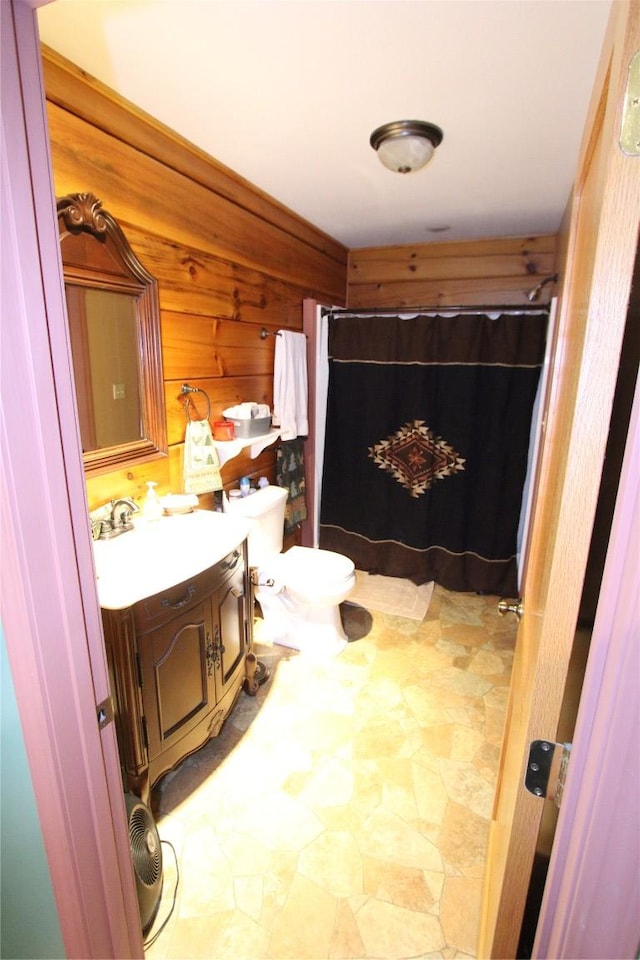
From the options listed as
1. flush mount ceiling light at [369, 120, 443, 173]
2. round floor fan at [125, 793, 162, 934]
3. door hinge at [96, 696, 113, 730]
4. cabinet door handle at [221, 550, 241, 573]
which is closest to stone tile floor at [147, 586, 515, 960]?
round floor fan at [125, 793, 162, 934]

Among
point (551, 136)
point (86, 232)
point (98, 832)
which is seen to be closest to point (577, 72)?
point (551, 136)

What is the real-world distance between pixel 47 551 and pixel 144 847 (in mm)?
1090

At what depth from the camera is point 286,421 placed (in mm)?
2756

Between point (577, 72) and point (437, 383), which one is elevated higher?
point (577, 72)

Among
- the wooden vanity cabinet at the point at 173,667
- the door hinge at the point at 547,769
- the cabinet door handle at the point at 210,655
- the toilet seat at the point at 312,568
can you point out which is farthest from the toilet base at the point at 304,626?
the door hinge at the point at 547,769

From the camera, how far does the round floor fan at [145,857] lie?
125cm

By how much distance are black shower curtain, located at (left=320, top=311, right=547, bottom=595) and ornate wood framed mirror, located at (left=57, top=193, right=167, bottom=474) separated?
1595 mm

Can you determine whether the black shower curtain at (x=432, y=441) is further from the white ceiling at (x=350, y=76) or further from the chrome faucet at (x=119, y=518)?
the chrome faucet at (x=119, y=518)

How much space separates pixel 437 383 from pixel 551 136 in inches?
54.8

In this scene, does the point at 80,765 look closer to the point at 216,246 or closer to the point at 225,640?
the point at 225,640

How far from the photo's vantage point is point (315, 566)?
2.47 meters

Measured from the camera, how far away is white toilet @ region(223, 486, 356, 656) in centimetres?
230

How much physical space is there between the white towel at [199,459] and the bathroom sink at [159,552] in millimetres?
124

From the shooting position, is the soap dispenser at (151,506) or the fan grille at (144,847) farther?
the soap dispenser at (151,506)
